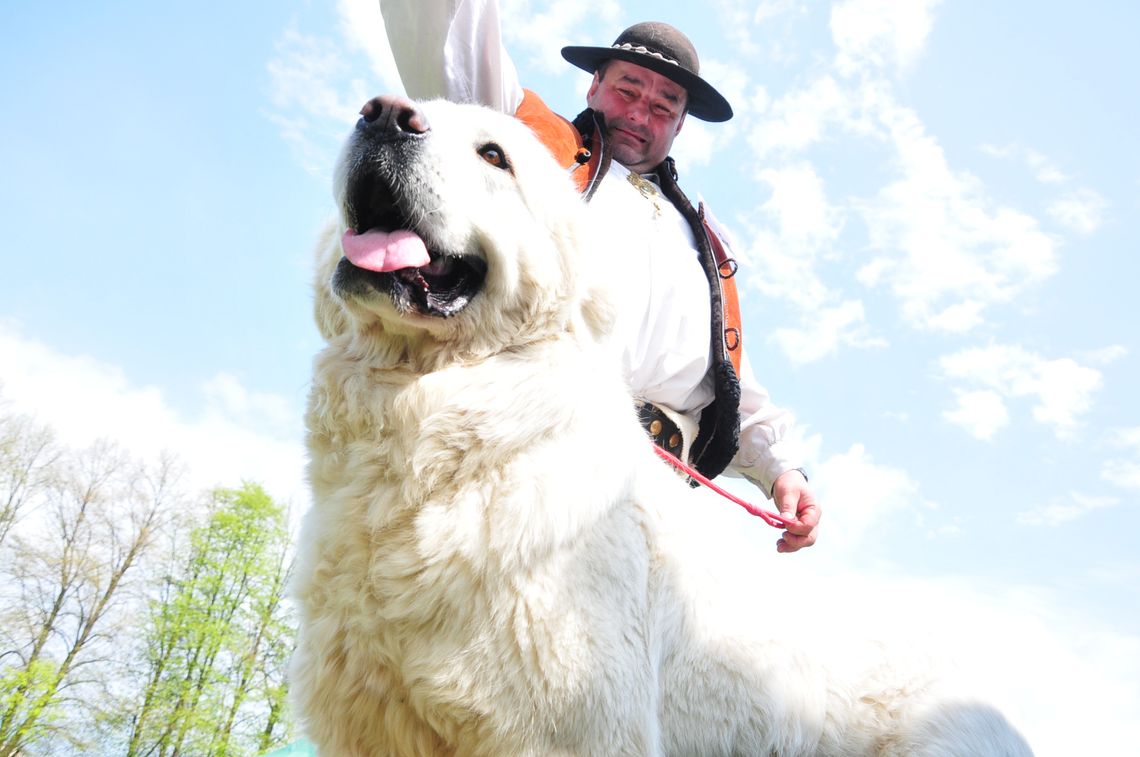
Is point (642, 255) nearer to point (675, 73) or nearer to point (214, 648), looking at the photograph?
point (675, 73)

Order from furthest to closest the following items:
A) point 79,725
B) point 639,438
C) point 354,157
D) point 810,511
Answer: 1. point 79,725
2. point 810,511
3. point 639,438
4. point 354,157

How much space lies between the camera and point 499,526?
85.0 inches

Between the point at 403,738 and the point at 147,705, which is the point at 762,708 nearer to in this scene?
the point at 403,738

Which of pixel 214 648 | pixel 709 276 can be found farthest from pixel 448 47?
pixel 214 648

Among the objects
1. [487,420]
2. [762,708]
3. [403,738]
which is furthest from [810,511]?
[403,738]

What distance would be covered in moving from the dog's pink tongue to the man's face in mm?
2124

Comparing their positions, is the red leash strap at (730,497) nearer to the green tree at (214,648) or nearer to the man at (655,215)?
the man at (655,215)

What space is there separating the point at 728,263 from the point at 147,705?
18.8 m

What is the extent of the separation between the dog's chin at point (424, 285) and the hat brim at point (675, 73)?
221 centimetres

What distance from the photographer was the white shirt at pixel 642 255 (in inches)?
127

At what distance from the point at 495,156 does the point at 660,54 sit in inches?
77.3

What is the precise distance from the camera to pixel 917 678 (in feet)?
9.07

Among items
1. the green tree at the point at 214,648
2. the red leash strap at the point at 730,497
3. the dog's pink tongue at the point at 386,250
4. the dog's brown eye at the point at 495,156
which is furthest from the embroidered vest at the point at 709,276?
the green tree at the point at 214,648

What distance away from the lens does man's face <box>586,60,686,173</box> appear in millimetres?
4242
